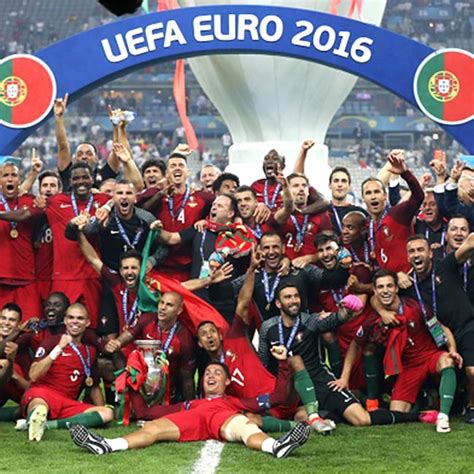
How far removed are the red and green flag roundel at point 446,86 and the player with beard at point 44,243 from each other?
7.37ft

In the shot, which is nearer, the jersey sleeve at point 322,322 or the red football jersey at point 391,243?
the jersey sleeve at point 322,322

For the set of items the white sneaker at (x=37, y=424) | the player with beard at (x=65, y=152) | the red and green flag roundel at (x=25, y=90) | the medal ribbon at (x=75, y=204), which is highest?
the red and green flag roundel at (x=25, y=90)

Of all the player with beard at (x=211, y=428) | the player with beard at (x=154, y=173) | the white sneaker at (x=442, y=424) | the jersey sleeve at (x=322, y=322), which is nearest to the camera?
the player with beard at (x=211, y=428)

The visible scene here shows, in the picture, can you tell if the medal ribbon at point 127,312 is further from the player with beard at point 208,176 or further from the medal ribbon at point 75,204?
the player with beard at point 208,176

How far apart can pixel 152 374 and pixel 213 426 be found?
22.8 inches

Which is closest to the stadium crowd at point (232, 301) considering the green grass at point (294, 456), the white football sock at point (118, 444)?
the green grass at point (294, 456)

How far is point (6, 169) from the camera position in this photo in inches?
285

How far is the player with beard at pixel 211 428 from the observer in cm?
554

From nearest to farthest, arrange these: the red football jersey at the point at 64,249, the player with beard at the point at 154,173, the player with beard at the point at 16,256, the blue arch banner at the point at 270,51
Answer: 1. the red football jersey at the point at 64,249
2. the player with beard at the point at 16,256
3. the player with beard at the point at 154,173
4. the blue arch banner at the point at 270,51

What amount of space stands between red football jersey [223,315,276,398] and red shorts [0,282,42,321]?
4.30ft

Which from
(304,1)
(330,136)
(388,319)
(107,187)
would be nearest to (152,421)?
(388,319)

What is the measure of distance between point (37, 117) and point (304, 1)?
3.85m

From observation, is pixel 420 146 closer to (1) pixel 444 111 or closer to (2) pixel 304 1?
(2) pixel 304 1

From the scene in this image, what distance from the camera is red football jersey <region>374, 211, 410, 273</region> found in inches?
277
